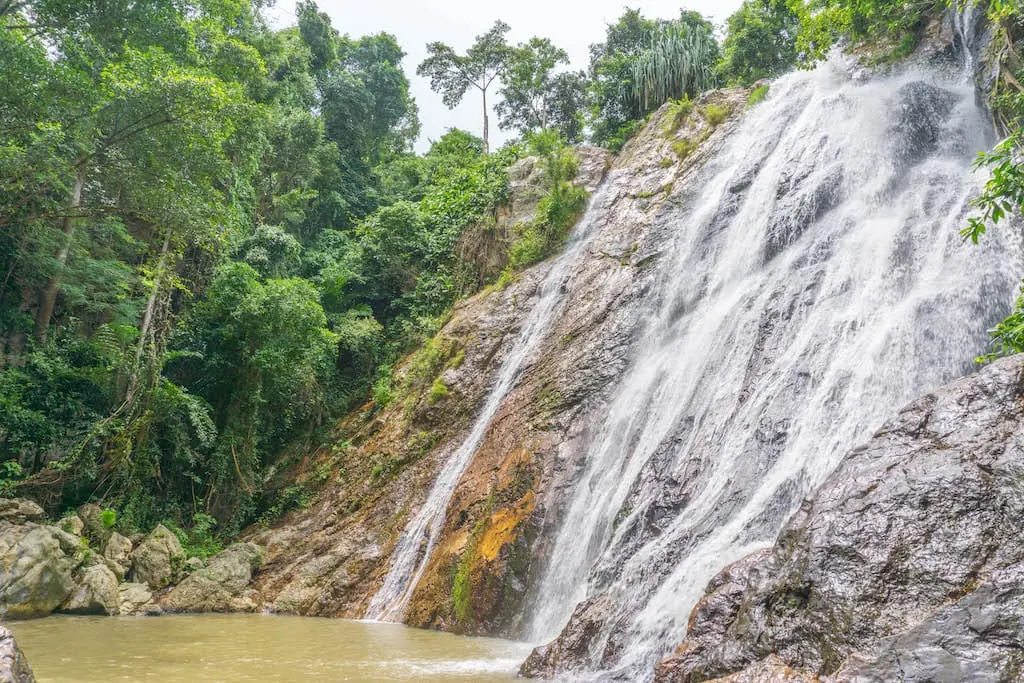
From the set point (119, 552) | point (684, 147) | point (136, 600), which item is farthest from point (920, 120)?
point (119, 552)

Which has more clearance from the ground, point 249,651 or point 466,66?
point 466,66

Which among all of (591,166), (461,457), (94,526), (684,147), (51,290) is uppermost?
(591,166)

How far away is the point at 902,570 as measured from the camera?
13.1 feet

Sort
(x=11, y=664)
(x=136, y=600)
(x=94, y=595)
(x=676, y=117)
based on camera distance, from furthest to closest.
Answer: (x=676, y=117)
(x=136, y=600)
(x=94, y=595)
(x=11, y=664)

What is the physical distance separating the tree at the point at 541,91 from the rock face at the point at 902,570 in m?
22.9

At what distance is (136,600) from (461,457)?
5438 mm

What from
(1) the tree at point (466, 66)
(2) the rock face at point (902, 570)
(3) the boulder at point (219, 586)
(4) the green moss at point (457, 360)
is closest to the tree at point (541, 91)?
(1) the tree at point (466, 66)

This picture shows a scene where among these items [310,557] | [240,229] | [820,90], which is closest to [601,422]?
[310,557]

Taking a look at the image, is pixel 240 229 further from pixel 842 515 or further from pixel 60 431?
pixel 842 515

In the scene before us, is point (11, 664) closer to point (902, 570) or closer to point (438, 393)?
point (902, 570)

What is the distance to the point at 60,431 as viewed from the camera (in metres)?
13.6

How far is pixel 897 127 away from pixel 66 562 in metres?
14.6

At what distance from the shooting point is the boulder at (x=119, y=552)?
39.1 ft

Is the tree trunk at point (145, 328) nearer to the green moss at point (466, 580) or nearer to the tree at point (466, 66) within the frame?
the green moss at point (466, 580)
